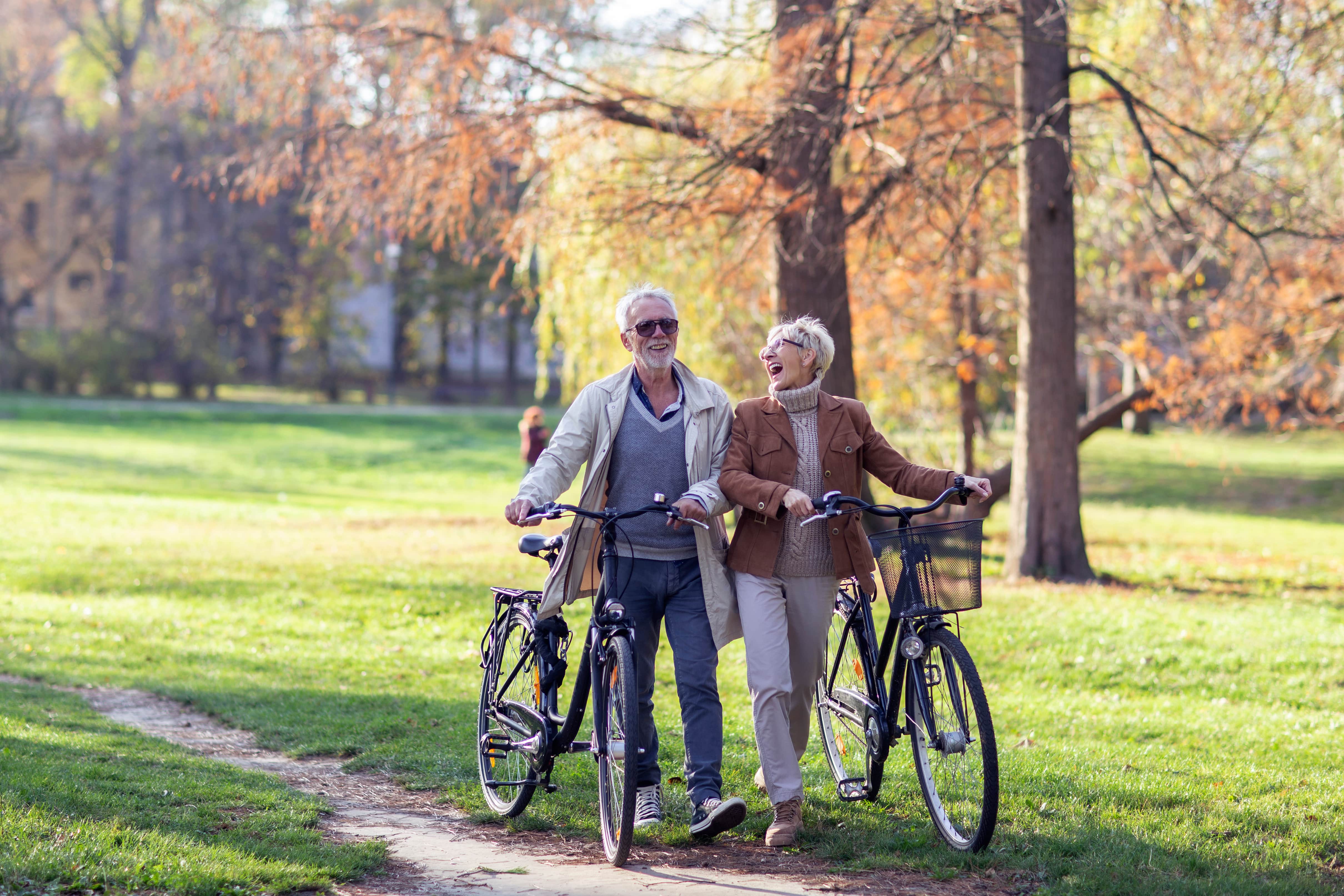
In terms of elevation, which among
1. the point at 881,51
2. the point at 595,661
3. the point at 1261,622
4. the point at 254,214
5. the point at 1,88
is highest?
the point at 1,88

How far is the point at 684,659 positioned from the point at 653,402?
103 cm

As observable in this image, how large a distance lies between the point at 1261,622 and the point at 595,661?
840 cm

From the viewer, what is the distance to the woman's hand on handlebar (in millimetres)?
4926

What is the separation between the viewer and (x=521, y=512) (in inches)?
193

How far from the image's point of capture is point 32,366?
45656mm

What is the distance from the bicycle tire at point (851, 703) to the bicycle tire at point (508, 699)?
125cm

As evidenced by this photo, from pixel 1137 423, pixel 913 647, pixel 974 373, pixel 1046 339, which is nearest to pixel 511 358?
pixel 1137 423

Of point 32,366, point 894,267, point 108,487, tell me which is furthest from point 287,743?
point 32,366

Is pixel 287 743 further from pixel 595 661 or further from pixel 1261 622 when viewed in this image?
pixel 1261 622

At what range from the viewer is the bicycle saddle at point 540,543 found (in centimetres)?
537

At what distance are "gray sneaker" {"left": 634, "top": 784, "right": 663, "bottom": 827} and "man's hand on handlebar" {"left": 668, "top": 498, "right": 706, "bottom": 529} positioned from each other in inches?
43.3

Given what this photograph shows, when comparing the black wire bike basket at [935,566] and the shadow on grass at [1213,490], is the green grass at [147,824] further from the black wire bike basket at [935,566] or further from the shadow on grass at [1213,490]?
the shadow on grass at [1213,490]

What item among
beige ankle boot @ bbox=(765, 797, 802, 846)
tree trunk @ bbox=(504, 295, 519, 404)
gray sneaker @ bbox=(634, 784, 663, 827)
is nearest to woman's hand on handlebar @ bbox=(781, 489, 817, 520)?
beige ankle boot @ bbox=(765, 797, 802, 846)

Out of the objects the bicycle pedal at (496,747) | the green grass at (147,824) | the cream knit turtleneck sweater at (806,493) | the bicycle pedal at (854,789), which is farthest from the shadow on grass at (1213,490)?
the green grass at (147,824)
